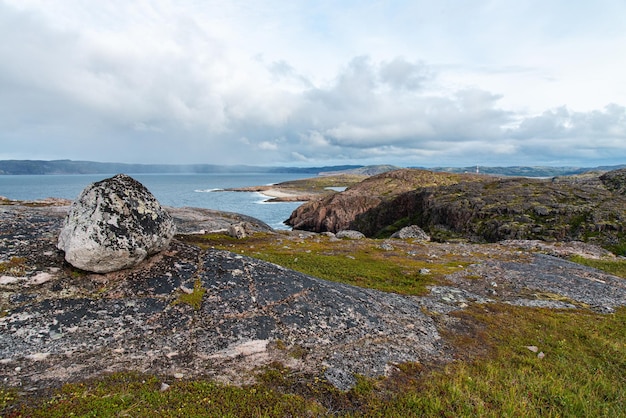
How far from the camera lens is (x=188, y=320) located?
13.3 m

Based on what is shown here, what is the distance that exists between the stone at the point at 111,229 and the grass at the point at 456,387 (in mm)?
3539

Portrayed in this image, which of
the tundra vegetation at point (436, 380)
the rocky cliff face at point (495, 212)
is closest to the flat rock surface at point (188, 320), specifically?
the tundra vegetation at point (436, 380)

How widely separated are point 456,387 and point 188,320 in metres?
10.0

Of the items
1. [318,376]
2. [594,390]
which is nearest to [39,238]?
[318,376]

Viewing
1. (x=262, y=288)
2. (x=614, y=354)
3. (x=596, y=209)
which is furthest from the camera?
(x=596, y=209)

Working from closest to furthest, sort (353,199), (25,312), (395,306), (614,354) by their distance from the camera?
(25,312), (614,354), (395,306), (353,199)

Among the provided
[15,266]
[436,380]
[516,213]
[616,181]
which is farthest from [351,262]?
[616,181]

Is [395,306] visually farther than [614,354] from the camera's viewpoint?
Yes

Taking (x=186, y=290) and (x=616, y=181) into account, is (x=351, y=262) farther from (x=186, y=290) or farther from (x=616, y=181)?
(x=616, y=181)

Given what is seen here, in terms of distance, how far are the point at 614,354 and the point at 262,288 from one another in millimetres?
15649

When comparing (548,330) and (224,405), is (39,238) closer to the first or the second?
(224,405)

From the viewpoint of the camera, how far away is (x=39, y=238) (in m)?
16.6

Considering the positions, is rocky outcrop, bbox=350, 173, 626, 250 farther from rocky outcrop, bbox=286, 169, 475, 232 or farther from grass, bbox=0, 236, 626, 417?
grass, bbox=0, 236, 626, 417

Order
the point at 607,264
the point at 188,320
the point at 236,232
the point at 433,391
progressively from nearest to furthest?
the point at 433,391
the point at 188,320
the point at 607,264
the point at 236,232
